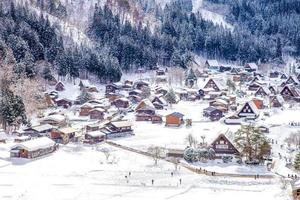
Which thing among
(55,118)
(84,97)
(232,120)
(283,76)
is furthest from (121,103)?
(283,76)

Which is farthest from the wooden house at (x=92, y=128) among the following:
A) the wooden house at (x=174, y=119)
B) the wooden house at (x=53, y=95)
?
the wooden house at (x=53, y=95)

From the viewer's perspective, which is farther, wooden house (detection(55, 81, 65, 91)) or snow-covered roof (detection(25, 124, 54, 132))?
wooden house (detection(55, 81, 65, 91))

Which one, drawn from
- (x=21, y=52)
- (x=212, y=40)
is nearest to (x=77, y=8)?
(x=212, y=40)

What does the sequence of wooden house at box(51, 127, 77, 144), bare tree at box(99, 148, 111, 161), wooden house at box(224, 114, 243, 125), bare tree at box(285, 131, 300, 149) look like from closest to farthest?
bare tree at box(99, 148, 111, 161) < bare tree at box(285, 131, 300, 149) < wooden house at box(51, 127, 77, 144) < wooden house at box(224, 114, 243, 125)

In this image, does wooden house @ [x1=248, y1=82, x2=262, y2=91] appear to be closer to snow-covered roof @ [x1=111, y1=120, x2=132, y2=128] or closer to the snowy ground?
snow-covered roof @ [x1=111, y1=120, x2=132, y2=128]

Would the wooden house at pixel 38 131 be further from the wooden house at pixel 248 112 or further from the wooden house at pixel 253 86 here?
the wooden house at pixel 253 86

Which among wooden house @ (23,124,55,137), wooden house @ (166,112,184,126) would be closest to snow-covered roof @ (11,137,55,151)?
wooden house @ (23,124,55,137)
